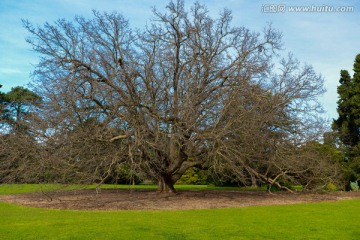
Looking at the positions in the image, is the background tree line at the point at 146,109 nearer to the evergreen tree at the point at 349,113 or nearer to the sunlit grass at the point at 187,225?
the sunlit grass at the point at 187,225

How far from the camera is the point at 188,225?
9.55 m

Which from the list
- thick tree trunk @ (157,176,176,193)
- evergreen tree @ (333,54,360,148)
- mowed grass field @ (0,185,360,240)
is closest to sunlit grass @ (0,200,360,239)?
mowed grass field @ (0,185,360,240)

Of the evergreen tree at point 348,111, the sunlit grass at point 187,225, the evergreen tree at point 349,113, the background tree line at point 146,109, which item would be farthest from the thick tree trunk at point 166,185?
the evergreen tree at point 348,111

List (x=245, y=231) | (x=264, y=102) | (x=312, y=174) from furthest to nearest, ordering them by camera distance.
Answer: (x=312, y=174)
(x=264, y=102)
(x=245, y=231)

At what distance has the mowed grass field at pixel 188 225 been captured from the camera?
8.18 meters

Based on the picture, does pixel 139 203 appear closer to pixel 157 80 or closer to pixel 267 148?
pixel 157 80

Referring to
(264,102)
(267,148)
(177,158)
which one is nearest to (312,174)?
(267,148)

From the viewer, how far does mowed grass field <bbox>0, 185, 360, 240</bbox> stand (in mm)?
8180

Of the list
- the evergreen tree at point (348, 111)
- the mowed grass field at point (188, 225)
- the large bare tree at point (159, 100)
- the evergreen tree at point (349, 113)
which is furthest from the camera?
the evergreen tree at point (348, 111)

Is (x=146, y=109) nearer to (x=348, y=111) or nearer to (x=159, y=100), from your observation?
(x=159, y=100)

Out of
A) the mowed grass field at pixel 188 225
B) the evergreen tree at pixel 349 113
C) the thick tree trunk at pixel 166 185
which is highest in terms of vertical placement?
the evergreen tree at pixel 349 113

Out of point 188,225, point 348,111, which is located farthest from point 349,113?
point 188,225

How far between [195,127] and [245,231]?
8437 millimetres

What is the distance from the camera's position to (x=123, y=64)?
16984mm
